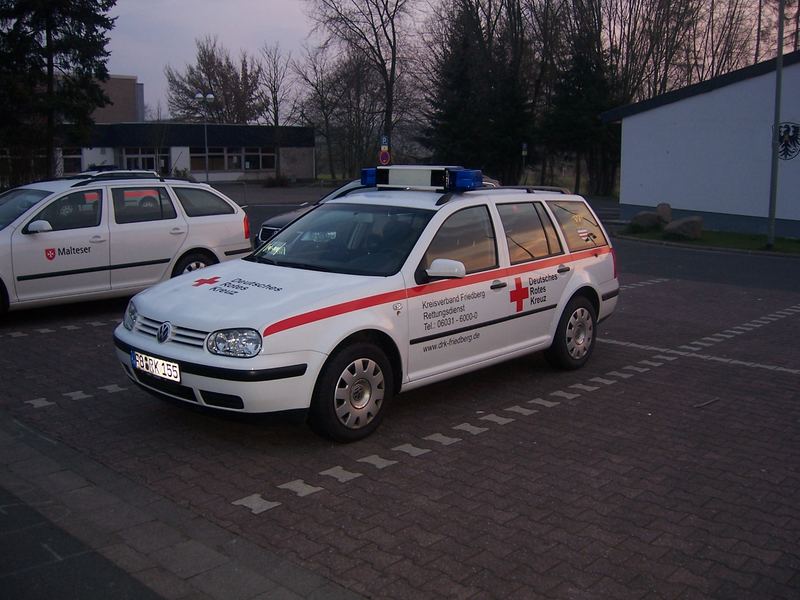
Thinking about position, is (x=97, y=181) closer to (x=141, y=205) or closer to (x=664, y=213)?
(x=141, y=205)

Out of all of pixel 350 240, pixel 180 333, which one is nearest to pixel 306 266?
pixel 350 240

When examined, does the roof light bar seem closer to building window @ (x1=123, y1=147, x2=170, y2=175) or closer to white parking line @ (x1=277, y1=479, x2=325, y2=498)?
white parking line @ (x1=277, y1=479, x2=325, y2=498)

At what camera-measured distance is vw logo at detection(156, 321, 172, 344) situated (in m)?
5.61

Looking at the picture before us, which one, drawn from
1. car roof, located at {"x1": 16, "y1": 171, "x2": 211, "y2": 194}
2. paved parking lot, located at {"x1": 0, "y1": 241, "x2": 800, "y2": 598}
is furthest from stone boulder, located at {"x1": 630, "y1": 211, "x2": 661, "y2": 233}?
paved parking lot, located at {"x1": 0, "y1": 241, "x2": 800, "y2": 598}

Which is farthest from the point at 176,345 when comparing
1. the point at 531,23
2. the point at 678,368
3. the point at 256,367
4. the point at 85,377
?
the point at 531,23

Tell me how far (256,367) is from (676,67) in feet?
175

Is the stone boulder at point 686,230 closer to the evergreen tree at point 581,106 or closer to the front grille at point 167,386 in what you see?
the front grille at point 167,386

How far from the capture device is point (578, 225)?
8.12 meters

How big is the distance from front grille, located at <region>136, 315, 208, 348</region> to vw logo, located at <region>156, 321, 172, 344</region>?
0.04 m

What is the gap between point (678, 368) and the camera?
27.2 ft

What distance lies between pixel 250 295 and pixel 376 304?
87 cm

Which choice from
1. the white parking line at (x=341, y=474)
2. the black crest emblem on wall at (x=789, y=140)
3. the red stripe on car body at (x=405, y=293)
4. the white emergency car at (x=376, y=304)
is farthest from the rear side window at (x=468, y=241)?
the black crest emblem on wall at (x=789, y=140)

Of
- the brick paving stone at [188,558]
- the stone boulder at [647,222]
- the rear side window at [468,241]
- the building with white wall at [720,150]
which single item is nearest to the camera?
the brick paving stone at [188,558]

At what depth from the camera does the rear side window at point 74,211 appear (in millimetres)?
9609
